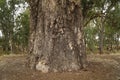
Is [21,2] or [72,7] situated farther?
[21,2]

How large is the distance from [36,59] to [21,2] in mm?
22723

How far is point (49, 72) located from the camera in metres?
10.2

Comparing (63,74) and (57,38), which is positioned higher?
(57,38)

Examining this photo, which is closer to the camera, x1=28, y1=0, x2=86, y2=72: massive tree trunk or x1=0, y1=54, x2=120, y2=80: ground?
x1=0, y1=54, x2=120, y2=80: ground

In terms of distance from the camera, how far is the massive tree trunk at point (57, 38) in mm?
10336

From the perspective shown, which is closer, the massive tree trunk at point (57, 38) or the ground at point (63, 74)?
the ground at point (63, 74)

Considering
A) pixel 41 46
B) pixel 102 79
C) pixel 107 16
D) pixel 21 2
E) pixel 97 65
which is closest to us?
pixel 102 79

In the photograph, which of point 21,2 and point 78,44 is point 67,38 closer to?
point 78,44

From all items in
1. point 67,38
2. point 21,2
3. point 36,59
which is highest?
point 21,2

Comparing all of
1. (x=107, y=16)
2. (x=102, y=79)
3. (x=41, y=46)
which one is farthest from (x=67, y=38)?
(x=107, y=16)

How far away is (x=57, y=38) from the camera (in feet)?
34.0

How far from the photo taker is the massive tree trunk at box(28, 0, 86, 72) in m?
10.3

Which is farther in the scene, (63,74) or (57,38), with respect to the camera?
(57,38)

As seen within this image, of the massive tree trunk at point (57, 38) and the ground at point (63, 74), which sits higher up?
the massive tree trunk at point (57, 38)
